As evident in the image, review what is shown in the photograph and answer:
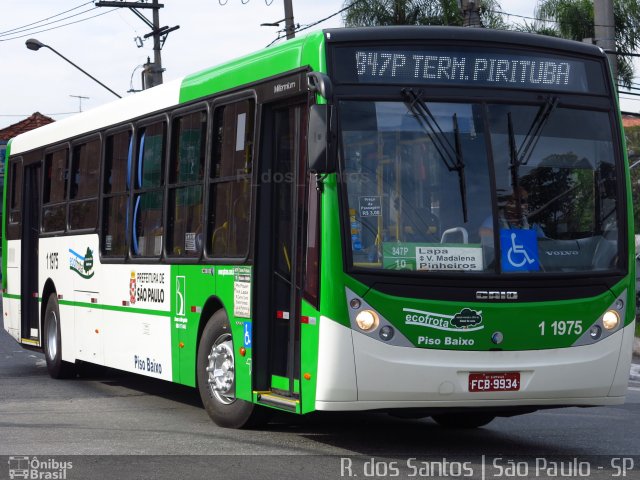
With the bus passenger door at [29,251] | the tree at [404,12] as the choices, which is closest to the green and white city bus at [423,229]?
the bus passenger door at [29,251]

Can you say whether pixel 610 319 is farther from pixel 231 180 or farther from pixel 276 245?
pixel 231 180

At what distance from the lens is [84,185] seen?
15.1m

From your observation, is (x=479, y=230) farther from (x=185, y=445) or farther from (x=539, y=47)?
(x=185, y=445)

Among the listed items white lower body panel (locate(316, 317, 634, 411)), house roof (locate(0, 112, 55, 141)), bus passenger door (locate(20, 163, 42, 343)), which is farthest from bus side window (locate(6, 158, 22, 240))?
house roof (locate(0, 112, 55, 141))

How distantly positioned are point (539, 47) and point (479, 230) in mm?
1603

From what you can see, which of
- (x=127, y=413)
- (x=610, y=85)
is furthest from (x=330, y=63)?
(x=127, y=413)

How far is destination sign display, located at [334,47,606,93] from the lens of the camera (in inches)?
366

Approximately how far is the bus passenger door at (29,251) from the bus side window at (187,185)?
5.67 meters

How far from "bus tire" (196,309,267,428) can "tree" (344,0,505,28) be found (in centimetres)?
3100

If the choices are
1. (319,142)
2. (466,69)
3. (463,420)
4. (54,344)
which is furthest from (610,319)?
(54,344)

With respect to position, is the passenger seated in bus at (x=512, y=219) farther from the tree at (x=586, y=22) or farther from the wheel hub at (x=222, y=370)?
the tree at (x=586, y=22)

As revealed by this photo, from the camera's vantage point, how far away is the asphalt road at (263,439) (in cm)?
888

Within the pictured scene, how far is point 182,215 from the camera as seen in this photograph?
11.9 metres

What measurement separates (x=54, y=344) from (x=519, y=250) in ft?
27.5
